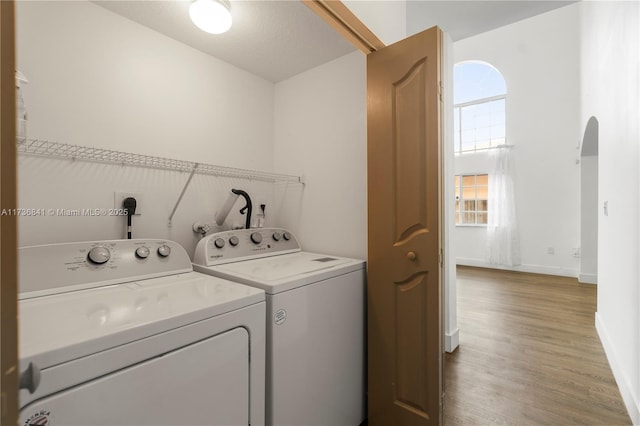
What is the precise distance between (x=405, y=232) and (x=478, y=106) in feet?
19.9

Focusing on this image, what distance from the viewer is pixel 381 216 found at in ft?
5.10

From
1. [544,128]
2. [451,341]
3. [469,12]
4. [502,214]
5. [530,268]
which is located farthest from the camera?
[502,214]

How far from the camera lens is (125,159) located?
61.0 inches

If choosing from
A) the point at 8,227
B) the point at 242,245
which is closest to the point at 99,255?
the point at 242,245

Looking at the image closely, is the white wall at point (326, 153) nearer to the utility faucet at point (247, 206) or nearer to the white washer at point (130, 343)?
the utility faucet at point (247, 206)

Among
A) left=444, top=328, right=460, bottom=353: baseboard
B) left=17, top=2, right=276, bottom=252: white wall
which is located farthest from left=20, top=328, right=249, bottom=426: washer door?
left=444, top=328, right=460, bottom=353: baseboard

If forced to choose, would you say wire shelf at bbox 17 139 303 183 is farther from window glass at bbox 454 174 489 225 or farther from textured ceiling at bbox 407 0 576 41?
window glass at bbox 454 174 489 225

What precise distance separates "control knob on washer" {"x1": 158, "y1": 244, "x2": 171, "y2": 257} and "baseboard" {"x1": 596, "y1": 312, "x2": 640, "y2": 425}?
8.22 feet


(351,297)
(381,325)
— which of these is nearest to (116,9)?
(351,297)

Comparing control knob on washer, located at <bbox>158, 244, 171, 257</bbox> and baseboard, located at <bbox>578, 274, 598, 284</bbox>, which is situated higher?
control knob on washer, located at <bbox>158, 244, 171, 257</bbox>

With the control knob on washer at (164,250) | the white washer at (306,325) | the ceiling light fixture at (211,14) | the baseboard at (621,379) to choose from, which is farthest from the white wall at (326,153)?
the baseboard at (621,379)

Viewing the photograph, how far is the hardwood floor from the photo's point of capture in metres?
1.69

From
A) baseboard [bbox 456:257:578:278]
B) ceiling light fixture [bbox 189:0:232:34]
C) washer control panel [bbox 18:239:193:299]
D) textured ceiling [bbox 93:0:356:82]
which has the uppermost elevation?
textured ceiling [bbox 93:0:356:82]

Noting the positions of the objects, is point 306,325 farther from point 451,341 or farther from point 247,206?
point 451,341
